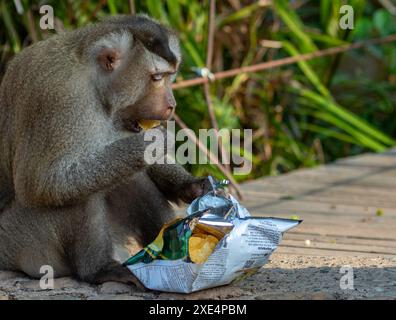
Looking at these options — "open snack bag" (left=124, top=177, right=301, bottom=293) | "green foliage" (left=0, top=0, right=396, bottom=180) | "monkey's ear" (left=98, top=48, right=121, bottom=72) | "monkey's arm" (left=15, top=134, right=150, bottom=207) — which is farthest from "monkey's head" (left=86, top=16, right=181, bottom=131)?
"green foliage" (left=0, top=0, right=396, bottom=180)

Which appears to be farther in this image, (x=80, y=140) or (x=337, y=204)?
(x=337, y=204)

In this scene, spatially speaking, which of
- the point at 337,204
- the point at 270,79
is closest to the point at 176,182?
the point at 337,204

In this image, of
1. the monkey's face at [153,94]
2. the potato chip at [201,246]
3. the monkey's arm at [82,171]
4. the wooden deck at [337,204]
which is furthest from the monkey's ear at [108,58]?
the wooden deck at [337,204]

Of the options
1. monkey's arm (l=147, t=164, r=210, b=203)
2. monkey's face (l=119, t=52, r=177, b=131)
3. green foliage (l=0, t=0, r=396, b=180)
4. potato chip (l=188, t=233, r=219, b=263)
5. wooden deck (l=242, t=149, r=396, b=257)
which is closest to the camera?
potato chip (l=188, t=233, r=219, b=263)

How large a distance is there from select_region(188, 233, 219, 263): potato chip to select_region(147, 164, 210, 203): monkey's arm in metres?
0.80

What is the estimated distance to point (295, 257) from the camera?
4254mm

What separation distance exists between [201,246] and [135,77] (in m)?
0.92

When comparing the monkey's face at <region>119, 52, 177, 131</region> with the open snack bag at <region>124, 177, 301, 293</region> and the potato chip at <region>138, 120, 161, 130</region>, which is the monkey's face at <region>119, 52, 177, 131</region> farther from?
the open snack bag at <region>124, 177, 301, 293</region>

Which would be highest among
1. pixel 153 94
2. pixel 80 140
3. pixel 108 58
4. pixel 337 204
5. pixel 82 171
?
pixel 108 58

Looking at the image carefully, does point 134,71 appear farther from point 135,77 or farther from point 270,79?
point 270,79

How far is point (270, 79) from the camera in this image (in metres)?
8.30

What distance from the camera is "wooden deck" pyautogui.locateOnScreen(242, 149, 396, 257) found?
15.2ft

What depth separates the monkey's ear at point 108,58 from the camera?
4.02 m

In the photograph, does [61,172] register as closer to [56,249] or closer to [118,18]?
[56,249]
